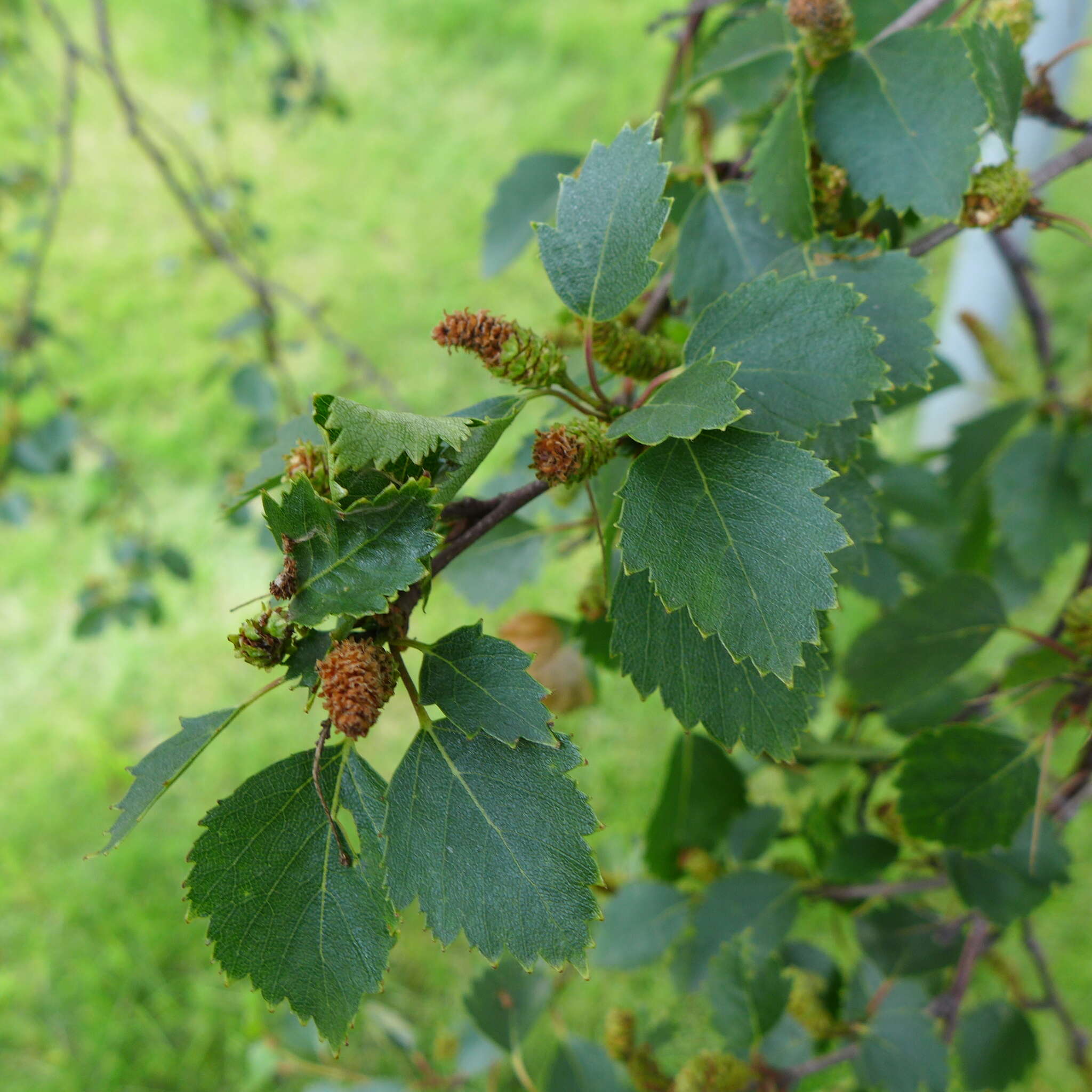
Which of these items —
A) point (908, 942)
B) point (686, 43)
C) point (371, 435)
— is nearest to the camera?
point (371, 435)

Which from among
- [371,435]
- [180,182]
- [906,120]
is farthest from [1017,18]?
[180,182]

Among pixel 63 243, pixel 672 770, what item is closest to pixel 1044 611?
pixel 672 770

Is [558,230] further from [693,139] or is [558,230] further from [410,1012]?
[410,1012]

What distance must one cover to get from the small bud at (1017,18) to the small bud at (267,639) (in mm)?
699

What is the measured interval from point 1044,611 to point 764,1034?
1.72m

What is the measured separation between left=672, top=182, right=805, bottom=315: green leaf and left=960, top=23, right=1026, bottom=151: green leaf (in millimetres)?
155

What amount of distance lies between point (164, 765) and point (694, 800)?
626 mm

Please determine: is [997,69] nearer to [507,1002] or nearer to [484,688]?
[484,688]

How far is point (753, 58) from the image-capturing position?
2.55 ft

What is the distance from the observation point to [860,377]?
1.78 feet

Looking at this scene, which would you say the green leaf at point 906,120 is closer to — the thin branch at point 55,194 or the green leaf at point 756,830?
Result: the green leaf at point 756,830

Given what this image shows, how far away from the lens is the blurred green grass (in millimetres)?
2012

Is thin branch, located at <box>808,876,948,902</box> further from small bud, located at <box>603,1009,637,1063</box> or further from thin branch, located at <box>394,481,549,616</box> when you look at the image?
thin branch, located at <box>394,481,549,616</box>

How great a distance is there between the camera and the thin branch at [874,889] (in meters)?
1.09
